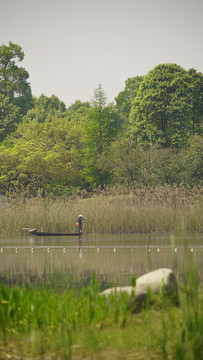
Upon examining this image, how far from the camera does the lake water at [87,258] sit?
13.6 m

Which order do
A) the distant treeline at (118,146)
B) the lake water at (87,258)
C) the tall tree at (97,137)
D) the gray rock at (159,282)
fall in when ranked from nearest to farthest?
the gray rock at (159,282)
the lake water at (87,258)
the distant treeline at (118,146)
the tall tree at (97,137)

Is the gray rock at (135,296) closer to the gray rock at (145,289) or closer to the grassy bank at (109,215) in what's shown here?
the gray rock at (145,289)

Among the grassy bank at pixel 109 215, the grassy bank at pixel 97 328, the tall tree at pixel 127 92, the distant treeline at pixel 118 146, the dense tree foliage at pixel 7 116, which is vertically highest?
the tall tree at pixel 127 92

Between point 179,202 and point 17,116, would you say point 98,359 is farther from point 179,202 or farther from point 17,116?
point 17,116

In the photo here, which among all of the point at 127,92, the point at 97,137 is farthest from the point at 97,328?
the point at 127,92

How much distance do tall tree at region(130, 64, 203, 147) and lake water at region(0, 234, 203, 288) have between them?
25.2m

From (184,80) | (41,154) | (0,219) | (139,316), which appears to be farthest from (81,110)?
(139,316)

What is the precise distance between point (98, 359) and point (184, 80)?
4947cm

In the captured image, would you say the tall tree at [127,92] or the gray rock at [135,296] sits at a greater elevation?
the tall tree at [127,92]

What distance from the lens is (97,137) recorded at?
52.0 metres

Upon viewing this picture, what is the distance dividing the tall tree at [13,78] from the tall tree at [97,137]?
23.1 m

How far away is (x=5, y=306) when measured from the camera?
7859 millimetres

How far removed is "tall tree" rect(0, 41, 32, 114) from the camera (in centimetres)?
7356

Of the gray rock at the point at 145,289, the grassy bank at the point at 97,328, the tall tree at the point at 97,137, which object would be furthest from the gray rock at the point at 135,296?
the tall tree at the point at 97,137
